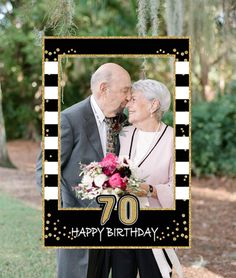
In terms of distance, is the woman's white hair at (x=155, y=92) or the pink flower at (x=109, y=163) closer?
the pink flower at (x=109, y=163)

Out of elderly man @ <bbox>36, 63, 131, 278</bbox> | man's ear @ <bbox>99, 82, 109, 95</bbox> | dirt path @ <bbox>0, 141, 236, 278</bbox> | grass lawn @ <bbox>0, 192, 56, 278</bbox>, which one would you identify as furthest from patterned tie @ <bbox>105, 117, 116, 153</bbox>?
dirt path @ <bbox>0, 141, 236, 278</bbox>

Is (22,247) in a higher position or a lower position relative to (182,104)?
lower

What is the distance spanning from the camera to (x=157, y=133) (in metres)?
2.63

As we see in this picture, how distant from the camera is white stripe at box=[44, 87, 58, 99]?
2543mm

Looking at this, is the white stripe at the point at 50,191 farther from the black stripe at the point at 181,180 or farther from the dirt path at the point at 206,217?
the dirt path at the point at 206,217

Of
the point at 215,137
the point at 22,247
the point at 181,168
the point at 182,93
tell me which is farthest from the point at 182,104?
the point at 215,137

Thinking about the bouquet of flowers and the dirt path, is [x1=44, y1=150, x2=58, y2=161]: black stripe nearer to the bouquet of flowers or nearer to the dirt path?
the bouquet of flowers

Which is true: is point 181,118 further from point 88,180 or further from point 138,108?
point 88,180

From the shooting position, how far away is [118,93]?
8.52ft

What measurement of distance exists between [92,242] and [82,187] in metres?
0.23

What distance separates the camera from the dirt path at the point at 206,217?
554 cm

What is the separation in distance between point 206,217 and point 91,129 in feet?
20.0

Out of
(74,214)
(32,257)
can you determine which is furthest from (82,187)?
(32,257)

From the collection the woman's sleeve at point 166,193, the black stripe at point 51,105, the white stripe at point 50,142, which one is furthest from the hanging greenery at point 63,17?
the woman's sleeve at point 166,193
